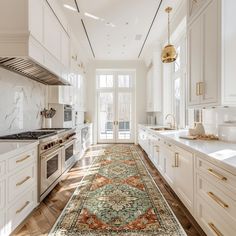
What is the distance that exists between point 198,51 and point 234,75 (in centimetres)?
67

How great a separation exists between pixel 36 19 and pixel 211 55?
2303 millimetres

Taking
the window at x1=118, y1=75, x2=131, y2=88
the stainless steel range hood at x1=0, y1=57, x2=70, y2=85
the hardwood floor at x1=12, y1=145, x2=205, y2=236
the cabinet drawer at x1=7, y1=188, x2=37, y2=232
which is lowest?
the hardwood floor at x1=12, y1=145, x2=205, y2=236

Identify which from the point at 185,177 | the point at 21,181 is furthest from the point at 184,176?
the point at 21,181

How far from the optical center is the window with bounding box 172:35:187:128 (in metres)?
4.10

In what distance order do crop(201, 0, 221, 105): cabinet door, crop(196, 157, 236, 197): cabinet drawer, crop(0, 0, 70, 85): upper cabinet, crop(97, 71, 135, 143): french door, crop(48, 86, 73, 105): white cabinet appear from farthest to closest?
crop(97, 71, 135, 143): french door, crop(48, 86, 73, 105): white cabinet, crop(0, 0, 70, 85): upper cabinet, crop(201, 0, 221, 105): cabinet door, crop(196, 157, 236, 197): cabinet drawer

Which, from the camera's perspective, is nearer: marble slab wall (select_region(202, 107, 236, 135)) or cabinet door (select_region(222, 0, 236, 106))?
cabinet door (select_region(222, 0, 236, 106))

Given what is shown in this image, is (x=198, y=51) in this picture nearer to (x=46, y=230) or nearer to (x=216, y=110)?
(x=216, y=110)

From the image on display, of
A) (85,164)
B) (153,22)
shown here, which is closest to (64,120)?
(85,164)

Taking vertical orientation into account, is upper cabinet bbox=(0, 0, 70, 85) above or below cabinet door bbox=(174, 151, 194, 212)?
above

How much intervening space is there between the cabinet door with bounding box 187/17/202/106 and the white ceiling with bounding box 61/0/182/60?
1340 mm

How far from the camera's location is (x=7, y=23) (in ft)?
7.11

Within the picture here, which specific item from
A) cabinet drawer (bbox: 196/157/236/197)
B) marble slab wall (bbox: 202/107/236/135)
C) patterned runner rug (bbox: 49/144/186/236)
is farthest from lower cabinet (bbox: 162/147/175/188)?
cabinet drawer (bbox: 196/157/236/197)

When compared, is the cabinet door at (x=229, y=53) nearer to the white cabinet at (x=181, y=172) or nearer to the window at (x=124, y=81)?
the white cabinet at (x=181, y=172)

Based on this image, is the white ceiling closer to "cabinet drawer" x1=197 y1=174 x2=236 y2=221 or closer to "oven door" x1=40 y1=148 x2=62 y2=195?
"oven door" x1=40 y1=148 x2=62 y2=195
